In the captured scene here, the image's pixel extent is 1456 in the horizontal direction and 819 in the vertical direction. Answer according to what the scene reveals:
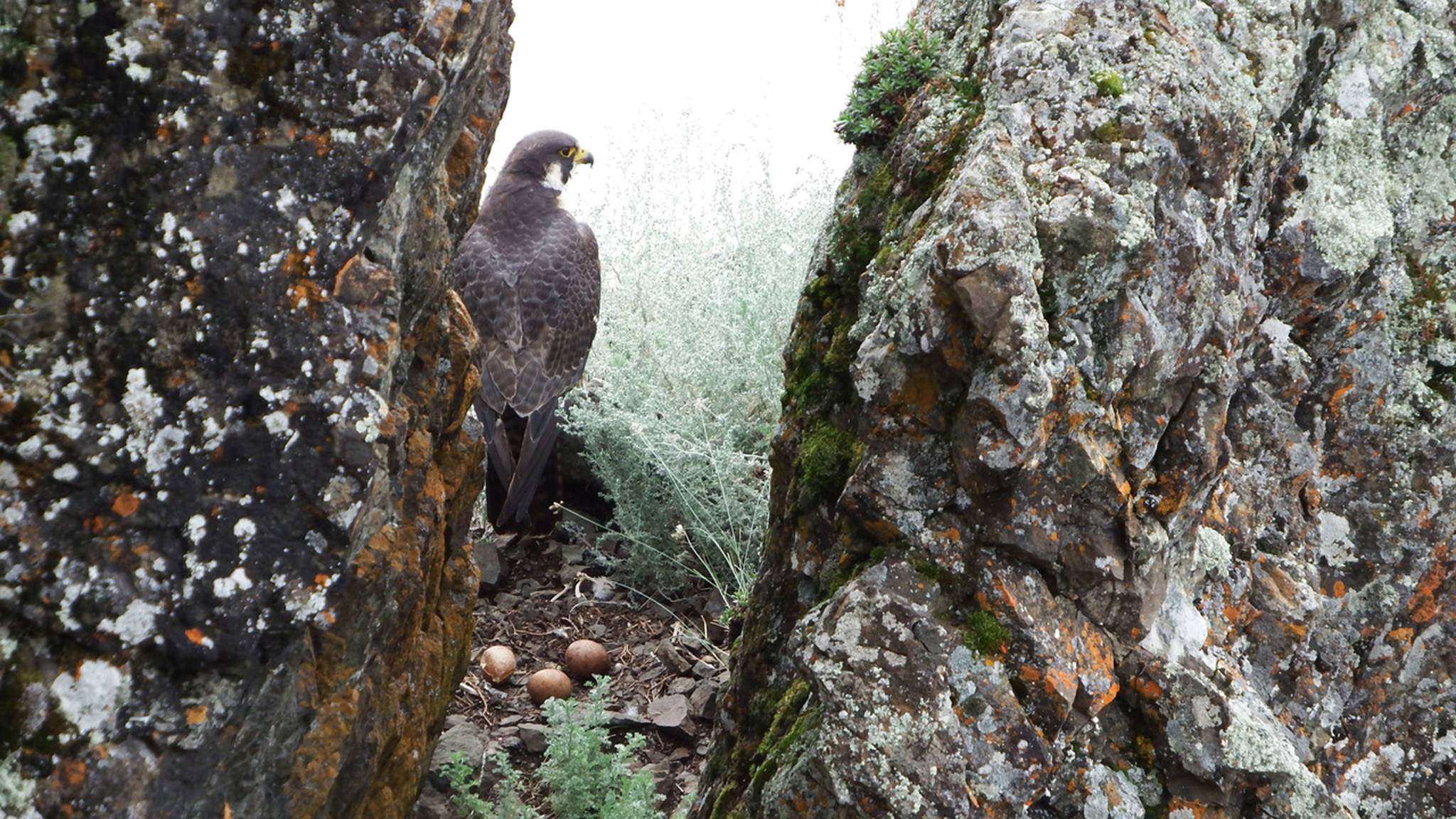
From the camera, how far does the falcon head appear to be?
5.49 m

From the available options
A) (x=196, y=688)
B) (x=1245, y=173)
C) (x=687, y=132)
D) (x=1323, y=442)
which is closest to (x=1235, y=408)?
(x=1323, y=442)

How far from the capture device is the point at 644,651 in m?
4.54

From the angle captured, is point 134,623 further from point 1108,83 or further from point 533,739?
point 533,739

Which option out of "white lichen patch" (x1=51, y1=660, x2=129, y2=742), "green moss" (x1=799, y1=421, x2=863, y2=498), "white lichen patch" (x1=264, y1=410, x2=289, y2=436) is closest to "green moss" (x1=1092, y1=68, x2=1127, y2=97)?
"green moss" (x1=799, y1=421, x2=863, y2=498)

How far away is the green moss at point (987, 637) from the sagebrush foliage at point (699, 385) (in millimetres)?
2368

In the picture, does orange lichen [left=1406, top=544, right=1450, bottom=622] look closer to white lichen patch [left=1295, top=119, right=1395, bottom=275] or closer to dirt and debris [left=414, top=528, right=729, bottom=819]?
Answer: white lichen patch [left=1295, top=119, right=1395, bottom=275]

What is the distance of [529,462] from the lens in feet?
16.5

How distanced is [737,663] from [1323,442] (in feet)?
5.10

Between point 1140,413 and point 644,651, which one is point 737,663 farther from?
point 644,651

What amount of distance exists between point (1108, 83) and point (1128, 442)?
0.75 m

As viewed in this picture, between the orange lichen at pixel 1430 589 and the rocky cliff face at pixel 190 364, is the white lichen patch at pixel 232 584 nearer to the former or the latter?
the rocky cliff face at pixel 190 364

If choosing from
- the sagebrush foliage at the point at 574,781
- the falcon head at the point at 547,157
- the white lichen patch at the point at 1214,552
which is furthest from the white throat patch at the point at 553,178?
the white lichen patch at the point at 1214,552

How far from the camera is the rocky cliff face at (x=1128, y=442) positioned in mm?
2168

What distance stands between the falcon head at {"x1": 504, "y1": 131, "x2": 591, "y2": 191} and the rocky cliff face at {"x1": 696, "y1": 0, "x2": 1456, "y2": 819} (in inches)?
117
